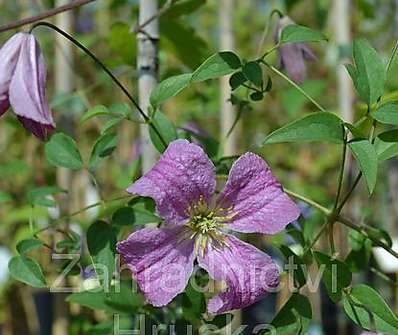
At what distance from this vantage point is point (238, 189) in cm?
59

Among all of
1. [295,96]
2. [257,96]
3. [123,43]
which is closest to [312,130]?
[257,96]

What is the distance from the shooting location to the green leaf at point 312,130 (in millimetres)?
549

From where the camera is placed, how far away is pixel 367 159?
1.79 ft

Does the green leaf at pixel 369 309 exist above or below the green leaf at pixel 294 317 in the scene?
above

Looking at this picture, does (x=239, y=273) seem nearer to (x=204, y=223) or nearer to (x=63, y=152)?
(x=204, y=223)

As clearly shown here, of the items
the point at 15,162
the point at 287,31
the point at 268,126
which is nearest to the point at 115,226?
the point at 287,31

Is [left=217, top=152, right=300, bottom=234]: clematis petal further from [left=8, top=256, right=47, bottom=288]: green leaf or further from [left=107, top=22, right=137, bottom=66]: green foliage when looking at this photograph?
[left=107, top=22, right=137, bottom=66]: green foliage

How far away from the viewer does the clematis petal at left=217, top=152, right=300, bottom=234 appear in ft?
1.86

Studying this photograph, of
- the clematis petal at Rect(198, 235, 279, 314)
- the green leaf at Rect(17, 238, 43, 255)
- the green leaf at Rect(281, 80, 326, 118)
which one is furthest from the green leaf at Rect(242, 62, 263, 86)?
the green leaf at Rect(281, 80, 326, 118)

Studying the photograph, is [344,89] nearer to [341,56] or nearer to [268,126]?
[341,56]

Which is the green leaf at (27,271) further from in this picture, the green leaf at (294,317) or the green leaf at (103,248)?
the green leaf at (294,317)

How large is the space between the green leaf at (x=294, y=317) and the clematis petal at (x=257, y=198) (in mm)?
87

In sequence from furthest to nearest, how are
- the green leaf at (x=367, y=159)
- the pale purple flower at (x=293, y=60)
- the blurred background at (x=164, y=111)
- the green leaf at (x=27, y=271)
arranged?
1. the blurred background at (x=164, y=111)
2. the pale purple flower at (x=293, y=60)
3. the green leaf at (x=27, y=271)
4. the green leaf at (x=367, y=159)

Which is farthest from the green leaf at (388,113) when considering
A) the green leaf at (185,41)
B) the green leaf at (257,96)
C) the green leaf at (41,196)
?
the green leaf at (185,41)
